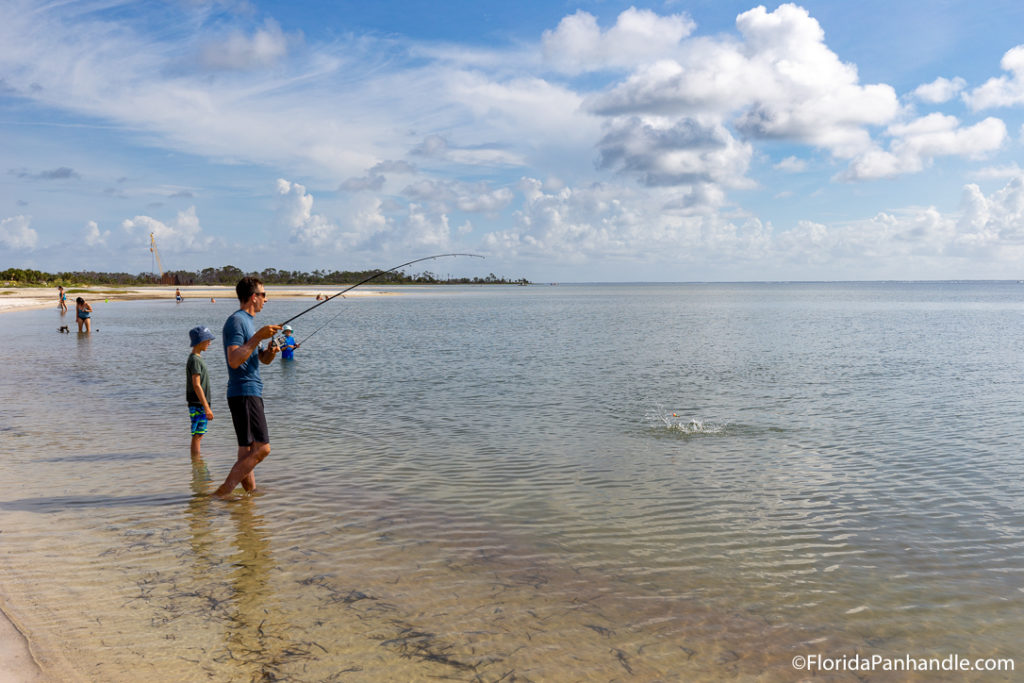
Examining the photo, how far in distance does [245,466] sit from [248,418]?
69 centimetres

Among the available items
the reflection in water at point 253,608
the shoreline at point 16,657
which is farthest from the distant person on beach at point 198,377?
the shoreline at point 16,657

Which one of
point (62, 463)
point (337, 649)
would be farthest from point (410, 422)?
point (337, 649)

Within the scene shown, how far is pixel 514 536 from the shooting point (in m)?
6.73

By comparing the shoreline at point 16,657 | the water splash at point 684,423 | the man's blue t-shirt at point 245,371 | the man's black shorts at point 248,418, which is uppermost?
the man's blue t-shirt at point 245,371

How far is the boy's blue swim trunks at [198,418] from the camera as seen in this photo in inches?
368

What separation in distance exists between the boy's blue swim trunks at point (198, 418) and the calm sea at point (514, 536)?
523 mm

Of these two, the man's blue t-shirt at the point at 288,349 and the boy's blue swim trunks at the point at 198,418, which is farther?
the man's blue t-shirt at the point at 288,349

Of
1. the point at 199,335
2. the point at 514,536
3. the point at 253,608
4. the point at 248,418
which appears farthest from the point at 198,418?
the point at 514,536

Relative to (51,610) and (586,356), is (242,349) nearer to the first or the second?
(51,610)

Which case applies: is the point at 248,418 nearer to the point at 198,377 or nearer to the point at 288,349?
the point at 198,377

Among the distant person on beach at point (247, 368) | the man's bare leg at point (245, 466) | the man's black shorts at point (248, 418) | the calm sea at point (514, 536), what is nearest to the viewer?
the calm sea at point (514, 536)

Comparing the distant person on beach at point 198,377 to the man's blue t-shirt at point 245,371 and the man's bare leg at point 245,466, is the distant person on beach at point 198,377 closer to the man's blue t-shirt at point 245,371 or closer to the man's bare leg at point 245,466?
the man's bare leg at point 245,466

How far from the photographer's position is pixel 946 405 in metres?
14.5

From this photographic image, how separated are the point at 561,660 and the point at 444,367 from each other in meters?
17.2
